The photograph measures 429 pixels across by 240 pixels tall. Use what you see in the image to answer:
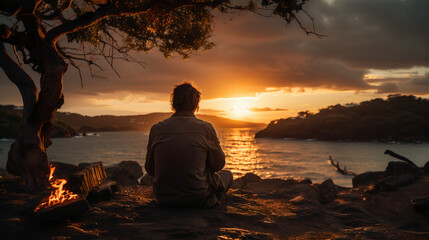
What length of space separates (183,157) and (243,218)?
1715mm

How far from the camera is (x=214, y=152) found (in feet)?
14.8

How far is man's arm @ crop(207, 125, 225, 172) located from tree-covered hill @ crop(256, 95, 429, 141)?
369ft

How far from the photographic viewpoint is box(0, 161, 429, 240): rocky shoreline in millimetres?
3563

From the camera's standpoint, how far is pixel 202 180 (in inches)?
177

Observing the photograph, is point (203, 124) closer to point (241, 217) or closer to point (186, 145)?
point (186, 145)

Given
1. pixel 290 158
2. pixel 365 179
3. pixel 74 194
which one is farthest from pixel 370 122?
pixel 74 194

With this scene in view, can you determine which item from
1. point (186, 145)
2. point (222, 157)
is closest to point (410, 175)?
→ point (222, 157)

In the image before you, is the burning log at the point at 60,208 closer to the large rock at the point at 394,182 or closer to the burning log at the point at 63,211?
the burning log at the point at 63,211

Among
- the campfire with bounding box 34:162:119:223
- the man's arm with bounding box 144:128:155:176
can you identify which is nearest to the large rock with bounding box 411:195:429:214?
the man's arm with bounding box 144:128:155:176

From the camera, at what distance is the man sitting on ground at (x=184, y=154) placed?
4262 mm

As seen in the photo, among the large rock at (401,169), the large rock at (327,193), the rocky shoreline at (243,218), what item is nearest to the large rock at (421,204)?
the rocky shoreline at (243,218)

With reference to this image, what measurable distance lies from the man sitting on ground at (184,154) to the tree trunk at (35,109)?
12.8 ft

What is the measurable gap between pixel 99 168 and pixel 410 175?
10.2 m

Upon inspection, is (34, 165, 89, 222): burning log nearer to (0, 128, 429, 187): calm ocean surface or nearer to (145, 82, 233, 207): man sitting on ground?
(145, 82, 233, 207): man sitting on ground
